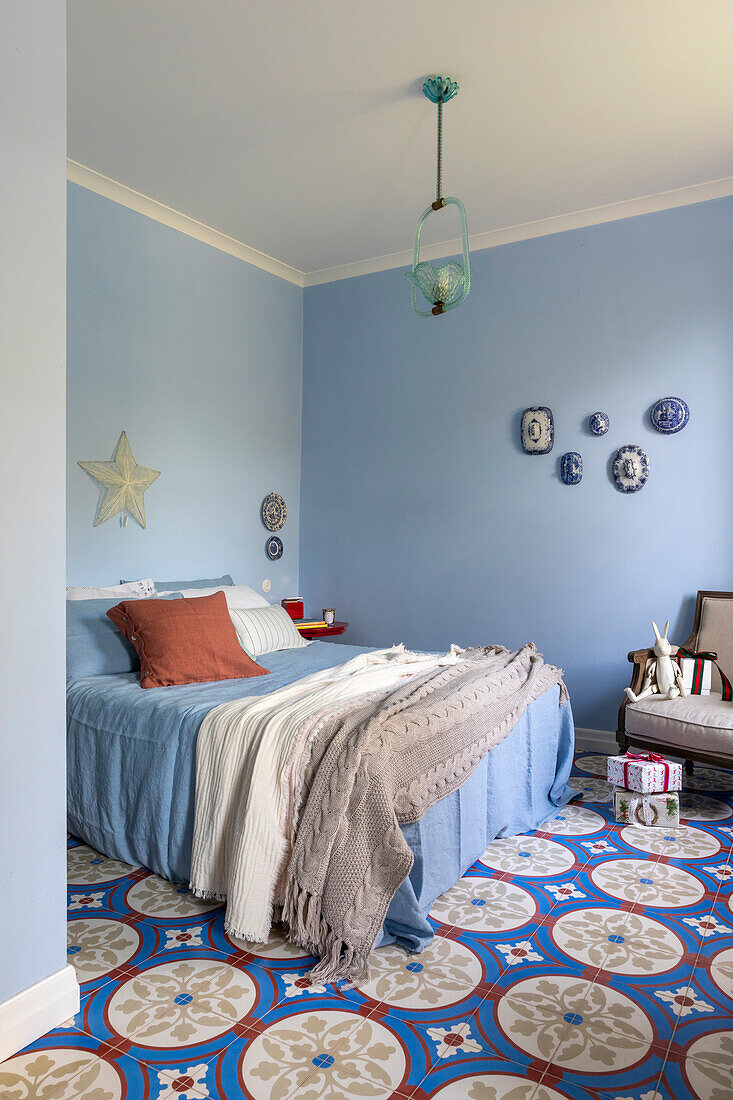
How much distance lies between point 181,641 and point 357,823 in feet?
4.32

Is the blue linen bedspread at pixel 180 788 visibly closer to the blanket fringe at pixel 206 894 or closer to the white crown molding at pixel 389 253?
the blanket fringe at pixel 206 894

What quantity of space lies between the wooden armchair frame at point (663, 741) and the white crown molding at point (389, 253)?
7.08 feet

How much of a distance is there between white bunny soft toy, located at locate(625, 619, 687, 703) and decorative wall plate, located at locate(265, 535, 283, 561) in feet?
8.46

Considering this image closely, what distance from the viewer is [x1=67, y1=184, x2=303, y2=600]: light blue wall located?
12.7 ft

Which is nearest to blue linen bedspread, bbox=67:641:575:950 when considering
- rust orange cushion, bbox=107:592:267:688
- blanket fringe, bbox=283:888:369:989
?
rust orange cushion, bbox=107:592:267:688

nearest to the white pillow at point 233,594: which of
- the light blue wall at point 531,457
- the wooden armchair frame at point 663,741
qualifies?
the light blue wall at point 531,457

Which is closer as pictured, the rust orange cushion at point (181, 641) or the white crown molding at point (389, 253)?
the rust orange cushion at point (181, 641)

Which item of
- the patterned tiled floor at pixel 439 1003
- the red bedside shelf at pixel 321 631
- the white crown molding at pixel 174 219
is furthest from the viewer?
the red bedside shelf at pixel 321 631

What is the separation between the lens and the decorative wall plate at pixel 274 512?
510cm

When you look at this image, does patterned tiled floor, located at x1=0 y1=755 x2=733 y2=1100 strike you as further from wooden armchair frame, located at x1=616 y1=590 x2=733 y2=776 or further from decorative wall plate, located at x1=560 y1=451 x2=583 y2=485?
decorative wall plate, located at x1=560 y1=451 x2=583 y2=485

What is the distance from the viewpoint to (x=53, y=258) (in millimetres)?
1860

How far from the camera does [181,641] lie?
124 inches

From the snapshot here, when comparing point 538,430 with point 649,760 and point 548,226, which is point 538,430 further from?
point 649,760

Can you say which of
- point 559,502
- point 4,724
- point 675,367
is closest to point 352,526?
point 559,502
